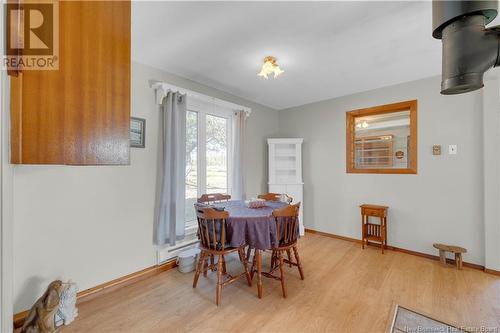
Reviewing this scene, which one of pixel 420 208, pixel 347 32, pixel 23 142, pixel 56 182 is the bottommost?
pixel 420 208

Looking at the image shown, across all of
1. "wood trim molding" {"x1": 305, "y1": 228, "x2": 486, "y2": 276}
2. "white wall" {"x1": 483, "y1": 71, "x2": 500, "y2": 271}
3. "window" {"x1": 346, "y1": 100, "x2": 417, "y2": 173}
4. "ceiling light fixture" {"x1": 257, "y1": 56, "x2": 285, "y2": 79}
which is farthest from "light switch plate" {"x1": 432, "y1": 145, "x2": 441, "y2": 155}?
"ceiling light fixture" {"x1": 257, "y1": 56, "x2": 285, "y2": 79}

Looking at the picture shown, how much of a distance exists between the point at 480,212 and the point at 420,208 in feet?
1.94

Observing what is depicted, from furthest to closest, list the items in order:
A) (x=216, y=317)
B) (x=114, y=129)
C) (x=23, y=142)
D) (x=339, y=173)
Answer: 1. (x=339, y=173)
2. (x=216, y=317)
3. (x=114, y=129)
4. (x=23, y=142)

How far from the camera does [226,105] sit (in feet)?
11.5

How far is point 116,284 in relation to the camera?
7.80ft

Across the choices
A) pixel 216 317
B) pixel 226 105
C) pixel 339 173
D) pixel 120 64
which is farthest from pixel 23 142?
pixel 339 173

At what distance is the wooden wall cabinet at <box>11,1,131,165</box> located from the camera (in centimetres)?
77

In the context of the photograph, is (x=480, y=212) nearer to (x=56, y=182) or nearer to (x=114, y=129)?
(x=114, y=129)

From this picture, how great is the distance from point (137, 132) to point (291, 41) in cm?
192

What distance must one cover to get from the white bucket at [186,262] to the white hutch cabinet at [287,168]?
199 centimetres

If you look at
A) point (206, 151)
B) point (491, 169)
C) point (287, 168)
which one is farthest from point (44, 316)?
point (491, 169)

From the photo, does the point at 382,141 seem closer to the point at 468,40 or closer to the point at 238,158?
the point at 238,158

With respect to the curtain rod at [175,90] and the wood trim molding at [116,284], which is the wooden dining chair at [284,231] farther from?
the curtain rod at [175,90]

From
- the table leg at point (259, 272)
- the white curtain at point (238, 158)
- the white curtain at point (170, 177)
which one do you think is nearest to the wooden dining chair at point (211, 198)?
the white curtain at point (170, 177)
